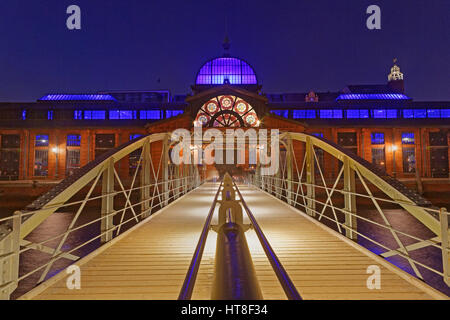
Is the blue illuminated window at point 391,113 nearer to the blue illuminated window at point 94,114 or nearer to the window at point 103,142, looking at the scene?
the window at point 103,142

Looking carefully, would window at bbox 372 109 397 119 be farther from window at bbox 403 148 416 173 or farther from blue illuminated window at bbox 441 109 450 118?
blue illuminated window at bbox 441 109 450 118

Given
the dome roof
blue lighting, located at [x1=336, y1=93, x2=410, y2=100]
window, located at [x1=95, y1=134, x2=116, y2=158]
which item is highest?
the dome roof

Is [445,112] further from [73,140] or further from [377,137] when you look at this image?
[73,140]

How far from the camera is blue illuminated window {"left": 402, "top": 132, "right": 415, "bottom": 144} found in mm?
34475

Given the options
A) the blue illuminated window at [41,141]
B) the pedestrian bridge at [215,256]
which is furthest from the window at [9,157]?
the pedestrian bridge at [215,256]

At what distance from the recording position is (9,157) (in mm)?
34188

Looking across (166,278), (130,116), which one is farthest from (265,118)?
(166,278)

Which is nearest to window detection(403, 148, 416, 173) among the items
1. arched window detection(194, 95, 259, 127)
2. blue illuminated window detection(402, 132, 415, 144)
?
blue illuminated window detection(402, 132, 415, 144)

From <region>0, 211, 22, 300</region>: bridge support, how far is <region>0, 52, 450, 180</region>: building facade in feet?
84.2

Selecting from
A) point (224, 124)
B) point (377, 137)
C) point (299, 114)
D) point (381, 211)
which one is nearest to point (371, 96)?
point (377, 137)

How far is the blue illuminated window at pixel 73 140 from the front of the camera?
3472 cm

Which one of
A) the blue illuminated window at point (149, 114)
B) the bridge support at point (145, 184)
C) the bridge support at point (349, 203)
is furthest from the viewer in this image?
the blue illuminated window at point (149, 114)

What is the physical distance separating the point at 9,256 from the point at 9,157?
38.1 m

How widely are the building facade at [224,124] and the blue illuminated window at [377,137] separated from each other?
0.35 ft
